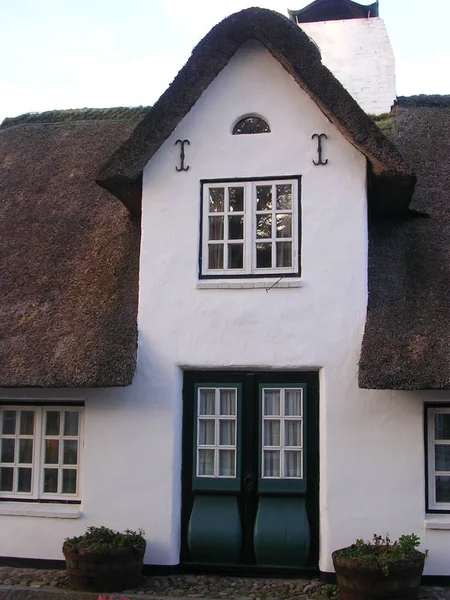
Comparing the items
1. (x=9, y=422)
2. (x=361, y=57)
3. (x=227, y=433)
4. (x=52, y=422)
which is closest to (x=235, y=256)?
(x=227, y=433)

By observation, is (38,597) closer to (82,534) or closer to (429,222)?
(82,534)

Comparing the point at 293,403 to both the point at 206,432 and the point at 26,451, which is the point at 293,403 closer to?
the point at 206,432

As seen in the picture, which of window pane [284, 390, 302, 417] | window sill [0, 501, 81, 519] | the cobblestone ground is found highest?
window pane [284, 390, 302, 417]

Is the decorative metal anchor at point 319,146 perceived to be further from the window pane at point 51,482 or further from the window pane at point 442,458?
the window pane at point 51,482

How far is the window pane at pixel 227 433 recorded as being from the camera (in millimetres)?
8492

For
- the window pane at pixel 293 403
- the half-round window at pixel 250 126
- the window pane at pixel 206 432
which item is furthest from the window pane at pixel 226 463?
the half-round window at pixel 250 126

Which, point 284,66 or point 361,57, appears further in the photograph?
point 361,57

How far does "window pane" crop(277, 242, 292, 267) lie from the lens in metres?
8.62

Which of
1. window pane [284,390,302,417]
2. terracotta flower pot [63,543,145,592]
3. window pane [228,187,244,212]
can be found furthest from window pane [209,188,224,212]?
terracotta flower pot [63,543,145,592]

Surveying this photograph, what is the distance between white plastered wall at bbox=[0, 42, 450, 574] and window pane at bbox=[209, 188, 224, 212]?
0.60 ft

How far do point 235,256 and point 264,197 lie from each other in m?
0.75

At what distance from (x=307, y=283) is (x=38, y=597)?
4213 millimetres

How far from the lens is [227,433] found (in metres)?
8.52

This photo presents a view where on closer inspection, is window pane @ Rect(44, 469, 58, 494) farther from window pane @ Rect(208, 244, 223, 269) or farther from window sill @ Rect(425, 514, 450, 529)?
window sill @ Rect(425, 514, 450, 529)
